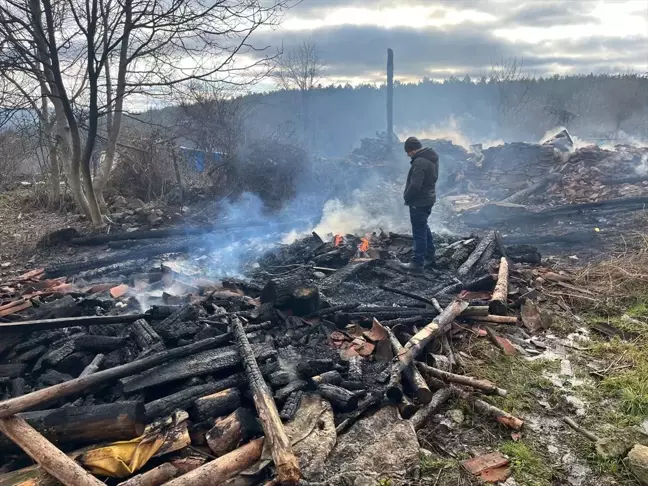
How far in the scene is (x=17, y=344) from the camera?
432cm

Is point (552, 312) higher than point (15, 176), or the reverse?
point (15, 176)

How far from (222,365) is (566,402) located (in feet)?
10.7

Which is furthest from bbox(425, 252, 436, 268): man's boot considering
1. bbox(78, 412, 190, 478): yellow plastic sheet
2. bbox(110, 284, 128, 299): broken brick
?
bbox(78, 412, 190, 478): yellow plastic sheet

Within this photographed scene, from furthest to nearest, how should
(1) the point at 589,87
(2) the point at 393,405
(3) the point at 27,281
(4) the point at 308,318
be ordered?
(1) the point at 589,87 < (3) the point at 27,281 < (4) the point at 308,318 < (2) the point at 393,405

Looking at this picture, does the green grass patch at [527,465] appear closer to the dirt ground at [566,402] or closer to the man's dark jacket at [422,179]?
the dirt ground at [566,402]

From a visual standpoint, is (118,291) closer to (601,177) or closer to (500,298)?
(500,298)

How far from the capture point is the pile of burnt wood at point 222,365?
3.02 meters

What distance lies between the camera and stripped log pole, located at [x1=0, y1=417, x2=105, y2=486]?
2.67 metres

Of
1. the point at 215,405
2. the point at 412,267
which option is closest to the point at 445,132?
the point at 412,267

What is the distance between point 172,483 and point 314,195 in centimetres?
1259

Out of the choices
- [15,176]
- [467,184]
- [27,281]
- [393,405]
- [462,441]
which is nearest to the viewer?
[462,441]

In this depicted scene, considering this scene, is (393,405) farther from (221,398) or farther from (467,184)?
(467,184)

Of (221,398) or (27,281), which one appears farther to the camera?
(27,281)

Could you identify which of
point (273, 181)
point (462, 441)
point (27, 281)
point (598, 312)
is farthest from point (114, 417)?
point (273, 181)
